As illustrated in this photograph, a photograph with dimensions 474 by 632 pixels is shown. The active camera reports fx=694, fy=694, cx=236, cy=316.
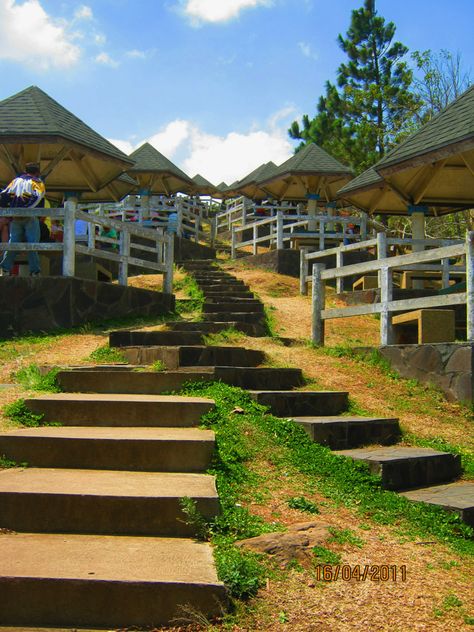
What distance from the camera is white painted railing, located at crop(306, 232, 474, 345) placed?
8102 millimetres

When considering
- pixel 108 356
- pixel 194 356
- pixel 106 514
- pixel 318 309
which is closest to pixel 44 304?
pixel 108 356

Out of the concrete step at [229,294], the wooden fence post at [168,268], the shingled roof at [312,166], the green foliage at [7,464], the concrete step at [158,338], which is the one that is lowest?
the green foliage at [7,464]

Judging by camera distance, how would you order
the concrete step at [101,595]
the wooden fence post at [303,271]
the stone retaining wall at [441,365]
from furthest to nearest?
the wooden fence post at [303,271] < the stone retaining wall at [441,365] < the concrete step at [101,595]

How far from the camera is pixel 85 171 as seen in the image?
15.7m

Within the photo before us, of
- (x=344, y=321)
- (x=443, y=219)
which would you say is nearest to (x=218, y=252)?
(x=443, y=219)

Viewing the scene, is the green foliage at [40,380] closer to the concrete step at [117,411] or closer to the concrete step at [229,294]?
the concrete step at [117,411]

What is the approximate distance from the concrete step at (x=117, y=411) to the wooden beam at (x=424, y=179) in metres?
8.60

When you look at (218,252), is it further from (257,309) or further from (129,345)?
(129,345)

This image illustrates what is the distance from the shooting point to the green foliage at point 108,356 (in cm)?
886

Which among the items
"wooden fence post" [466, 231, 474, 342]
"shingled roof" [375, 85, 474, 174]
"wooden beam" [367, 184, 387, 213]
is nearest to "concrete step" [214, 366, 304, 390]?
"wooden fence post" [466, 231, 474, 342]

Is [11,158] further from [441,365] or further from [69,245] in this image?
[441,365]

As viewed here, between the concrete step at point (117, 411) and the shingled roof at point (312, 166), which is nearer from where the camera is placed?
the concrete step at point (117, 411)

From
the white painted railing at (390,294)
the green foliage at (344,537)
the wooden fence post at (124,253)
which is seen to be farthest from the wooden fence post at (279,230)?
the green foliage at (344,537)

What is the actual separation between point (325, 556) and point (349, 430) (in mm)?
2508
